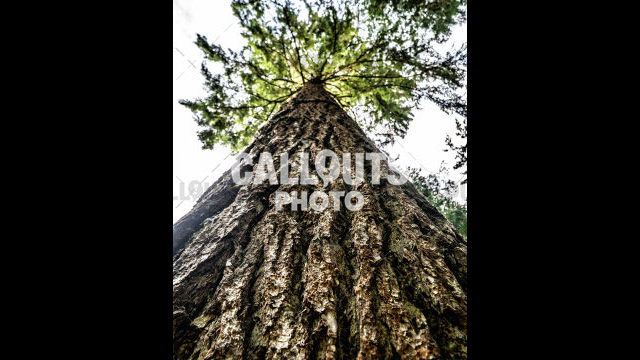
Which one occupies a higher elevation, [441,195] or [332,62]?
[332,62]

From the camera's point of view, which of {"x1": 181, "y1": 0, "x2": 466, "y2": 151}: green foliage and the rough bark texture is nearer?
the rough bark texture

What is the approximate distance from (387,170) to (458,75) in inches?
131

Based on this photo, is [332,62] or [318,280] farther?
[332,62]

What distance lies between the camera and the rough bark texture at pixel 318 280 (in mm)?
775

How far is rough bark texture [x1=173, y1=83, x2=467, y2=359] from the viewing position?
775 mm

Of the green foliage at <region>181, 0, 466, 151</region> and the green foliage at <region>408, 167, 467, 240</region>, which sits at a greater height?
the green foliage at <region>181, 0, 466, 151</region>

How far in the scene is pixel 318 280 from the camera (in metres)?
0.98

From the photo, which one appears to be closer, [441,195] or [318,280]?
[318,280]

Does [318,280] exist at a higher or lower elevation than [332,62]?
lower
